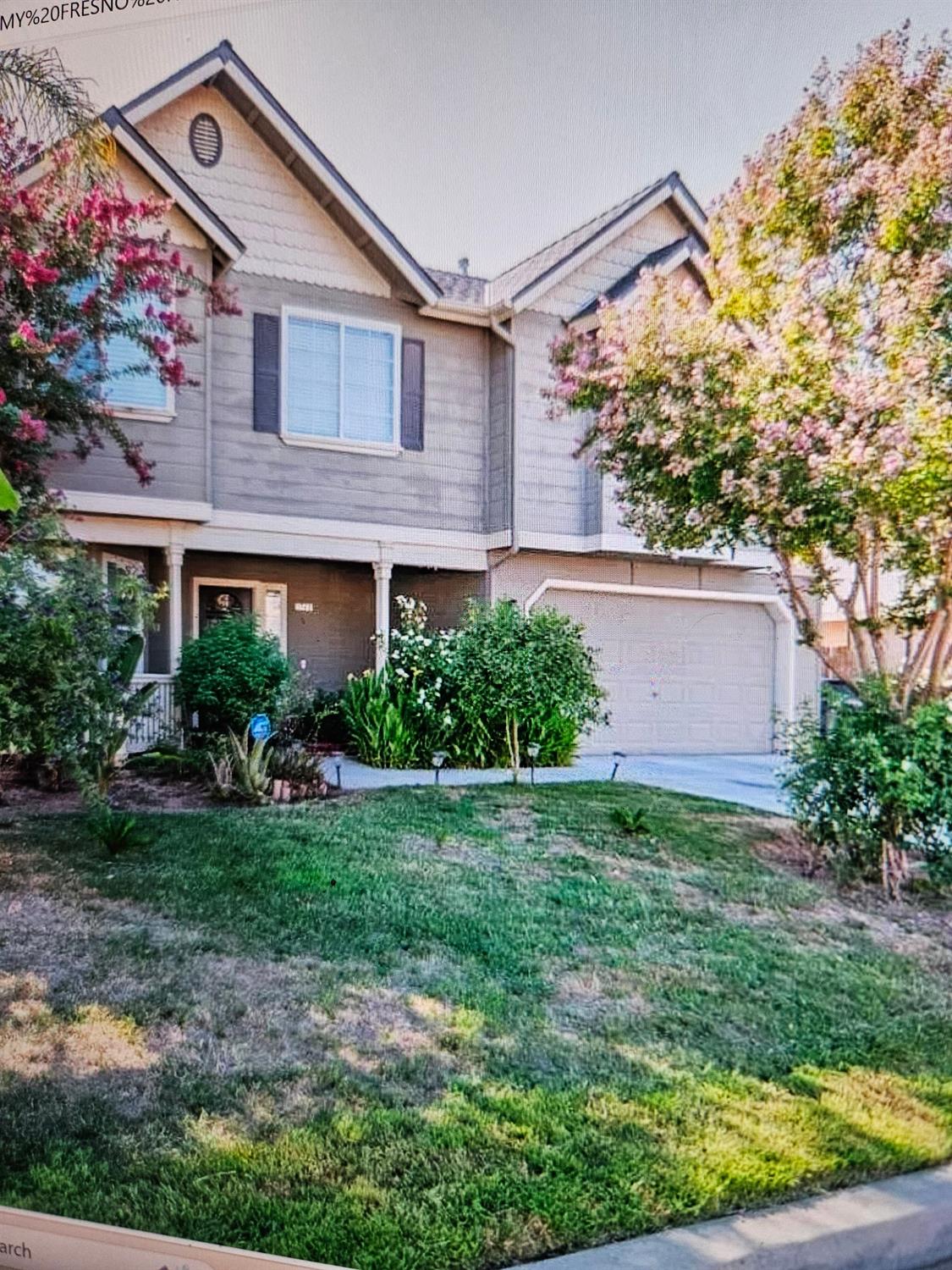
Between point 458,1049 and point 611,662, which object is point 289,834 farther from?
point 611,662

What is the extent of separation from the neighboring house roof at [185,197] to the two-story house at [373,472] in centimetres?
2

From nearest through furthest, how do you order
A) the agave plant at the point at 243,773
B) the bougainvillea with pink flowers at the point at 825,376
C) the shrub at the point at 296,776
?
the bougainvillea with pink flowers at the point at 825,376 < the agave plant at the point at 243,773 < the shrub at the point at 296,776

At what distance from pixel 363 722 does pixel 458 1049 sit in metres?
4.34

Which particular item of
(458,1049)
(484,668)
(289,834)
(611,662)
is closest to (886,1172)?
(458,1049)

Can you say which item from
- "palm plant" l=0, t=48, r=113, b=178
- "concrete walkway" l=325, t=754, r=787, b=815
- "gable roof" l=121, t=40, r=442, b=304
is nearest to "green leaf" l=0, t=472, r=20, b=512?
"palm plant" l=0, t=48, r=113, b=178

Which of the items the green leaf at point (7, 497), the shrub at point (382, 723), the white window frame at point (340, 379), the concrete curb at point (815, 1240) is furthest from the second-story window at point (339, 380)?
the concrete curb at point (815, 1240)

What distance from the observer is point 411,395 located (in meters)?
7.36

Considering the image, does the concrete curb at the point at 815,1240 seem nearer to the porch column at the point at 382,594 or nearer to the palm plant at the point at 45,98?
the palm plant at the point at 45,98

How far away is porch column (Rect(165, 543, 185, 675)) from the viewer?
257 inches

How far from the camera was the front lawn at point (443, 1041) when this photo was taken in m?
1.67

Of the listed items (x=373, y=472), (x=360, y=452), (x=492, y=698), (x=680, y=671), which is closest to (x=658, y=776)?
(x=492, y=698)

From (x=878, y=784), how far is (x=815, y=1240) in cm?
230

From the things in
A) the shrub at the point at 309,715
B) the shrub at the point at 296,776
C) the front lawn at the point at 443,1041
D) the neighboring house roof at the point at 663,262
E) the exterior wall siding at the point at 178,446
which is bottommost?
the front lawn at the point at 443,1041

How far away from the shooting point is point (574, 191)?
224cm
